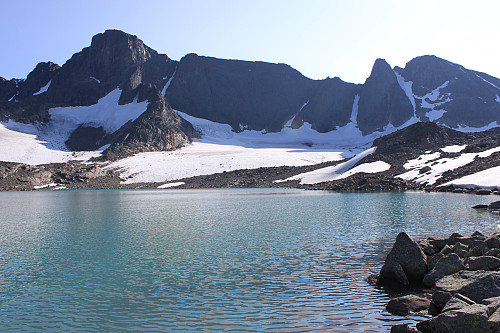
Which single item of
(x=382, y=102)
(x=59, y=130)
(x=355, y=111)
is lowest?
(x=59, y=130)

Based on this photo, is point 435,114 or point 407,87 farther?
point 407,87

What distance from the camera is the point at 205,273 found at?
13.7m

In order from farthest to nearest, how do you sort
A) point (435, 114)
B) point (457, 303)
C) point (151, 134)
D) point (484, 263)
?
point (435, 114), point (151, 134), point (484, 263), point (457, 303)

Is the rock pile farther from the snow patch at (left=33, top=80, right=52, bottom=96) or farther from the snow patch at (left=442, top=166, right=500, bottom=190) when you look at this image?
the snow patch at (left=33, top=80, right=52, bottom=96)

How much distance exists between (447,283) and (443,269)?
1.08 meters

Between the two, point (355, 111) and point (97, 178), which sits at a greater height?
point (355, 111)

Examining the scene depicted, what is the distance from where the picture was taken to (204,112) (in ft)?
558

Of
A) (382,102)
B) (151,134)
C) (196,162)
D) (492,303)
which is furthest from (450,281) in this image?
(382,102)

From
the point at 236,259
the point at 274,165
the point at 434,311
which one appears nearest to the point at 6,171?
the point at 274,165

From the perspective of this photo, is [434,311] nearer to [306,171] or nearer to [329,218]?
[329,218]

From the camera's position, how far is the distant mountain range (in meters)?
138

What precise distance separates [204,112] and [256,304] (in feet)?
534

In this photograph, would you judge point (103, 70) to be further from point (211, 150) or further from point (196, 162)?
point (196, 162)

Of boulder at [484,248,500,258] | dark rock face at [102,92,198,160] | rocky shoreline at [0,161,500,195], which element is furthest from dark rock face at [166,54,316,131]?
boulder at [484,248,500,258]
